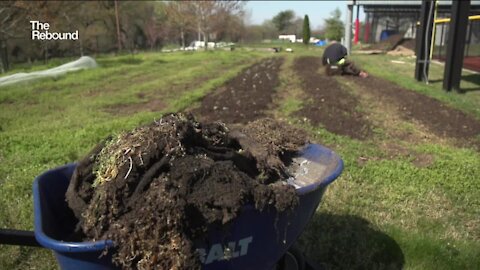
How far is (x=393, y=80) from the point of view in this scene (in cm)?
1415

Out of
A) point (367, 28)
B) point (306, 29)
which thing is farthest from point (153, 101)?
point (367, 28)

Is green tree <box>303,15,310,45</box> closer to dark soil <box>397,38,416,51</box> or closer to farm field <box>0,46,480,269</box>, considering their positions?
dark soil <box>397,38,416,51</box>

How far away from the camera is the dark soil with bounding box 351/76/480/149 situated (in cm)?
709

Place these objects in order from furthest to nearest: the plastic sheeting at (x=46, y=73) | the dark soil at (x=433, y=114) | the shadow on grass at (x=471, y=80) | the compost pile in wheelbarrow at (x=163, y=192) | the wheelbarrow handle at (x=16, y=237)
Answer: the plastic sheeting at (x=46, y=73) < the shadow on grass at (x=471, y=80) < the dark soil at (x=433, y=114) < the wheelbarrow handle at (x=16, y=237) < the compost pile in wheelbarrow at (x=163, y=192)

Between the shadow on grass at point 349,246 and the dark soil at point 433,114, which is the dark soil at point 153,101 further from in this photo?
the shadow on grass at point 349,246

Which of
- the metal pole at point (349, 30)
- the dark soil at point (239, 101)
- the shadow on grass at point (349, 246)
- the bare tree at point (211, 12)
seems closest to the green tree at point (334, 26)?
the metal pole at point (349, 30)

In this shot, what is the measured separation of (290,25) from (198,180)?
27.7m

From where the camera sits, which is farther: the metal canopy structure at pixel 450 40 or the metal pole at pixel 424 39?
the metal pole at pixel 424 39

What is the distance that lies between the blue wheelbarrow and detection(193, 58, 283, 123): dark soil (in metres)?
5.28

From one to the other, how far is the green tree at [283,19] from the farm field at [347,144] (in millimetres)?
15576

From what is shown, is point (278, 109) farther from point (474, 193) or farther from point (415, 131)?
point (474, 193)

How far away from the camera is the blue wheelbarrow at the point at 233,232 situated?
65.6 inches

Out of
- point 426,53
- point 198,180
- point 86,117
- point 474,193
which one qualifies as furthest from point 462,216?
point 426,53

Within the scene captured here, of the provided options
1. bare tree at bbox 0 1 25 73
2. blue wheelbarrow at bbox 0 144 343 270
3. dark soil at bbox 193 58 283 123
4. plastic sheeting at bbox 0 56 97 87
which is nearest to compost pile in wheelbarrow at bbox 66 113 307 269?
blue wheelbarrow at bbox 0 144 343 270
